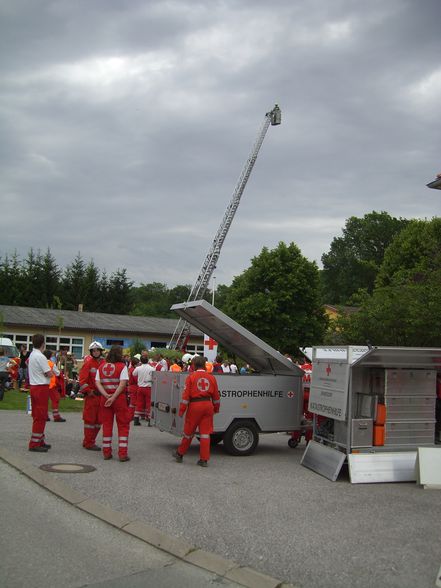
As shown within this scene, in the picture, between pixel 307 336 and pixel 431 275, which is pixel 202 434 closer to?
pixel 431 275

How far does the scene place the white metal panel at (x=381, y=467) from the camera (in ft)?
30.8

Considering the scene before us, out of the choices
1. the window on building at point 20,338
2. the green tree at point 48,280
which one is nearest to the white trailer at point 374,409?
the window on building at point 20,338

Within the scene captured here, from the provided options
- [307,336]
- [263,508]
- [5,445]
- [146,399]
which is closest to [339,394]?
[263,508]

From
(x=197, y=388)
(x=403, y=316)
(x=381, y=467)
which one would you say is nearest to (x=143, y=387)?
(x=197, y=388)

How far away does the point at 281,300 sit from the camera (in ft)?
142

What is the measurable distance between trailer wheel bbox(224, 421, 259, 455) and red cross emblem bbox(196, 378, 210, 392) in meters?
1.51

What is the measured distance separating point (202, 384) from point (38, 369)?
2.68 meters

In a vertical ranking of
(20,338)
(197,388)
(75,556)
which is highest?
(20,338)

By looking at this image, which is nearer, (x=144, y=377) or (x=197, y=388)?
(x=197, y=388)

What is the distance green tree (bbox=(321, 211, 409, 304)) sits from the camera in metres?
74.7

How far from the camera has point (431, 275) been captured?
2348 cm

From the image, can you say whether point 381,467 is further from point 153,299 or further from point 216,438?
point 153,299

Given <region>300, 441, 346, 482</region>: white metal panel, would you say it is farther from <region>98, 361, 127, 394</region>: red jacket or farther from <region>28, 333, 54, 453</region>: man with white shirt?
<region>28, 333, 54, 453</region>: man with white shirt

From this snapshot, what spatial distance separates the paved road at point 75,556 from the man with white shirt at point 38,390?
329cm
